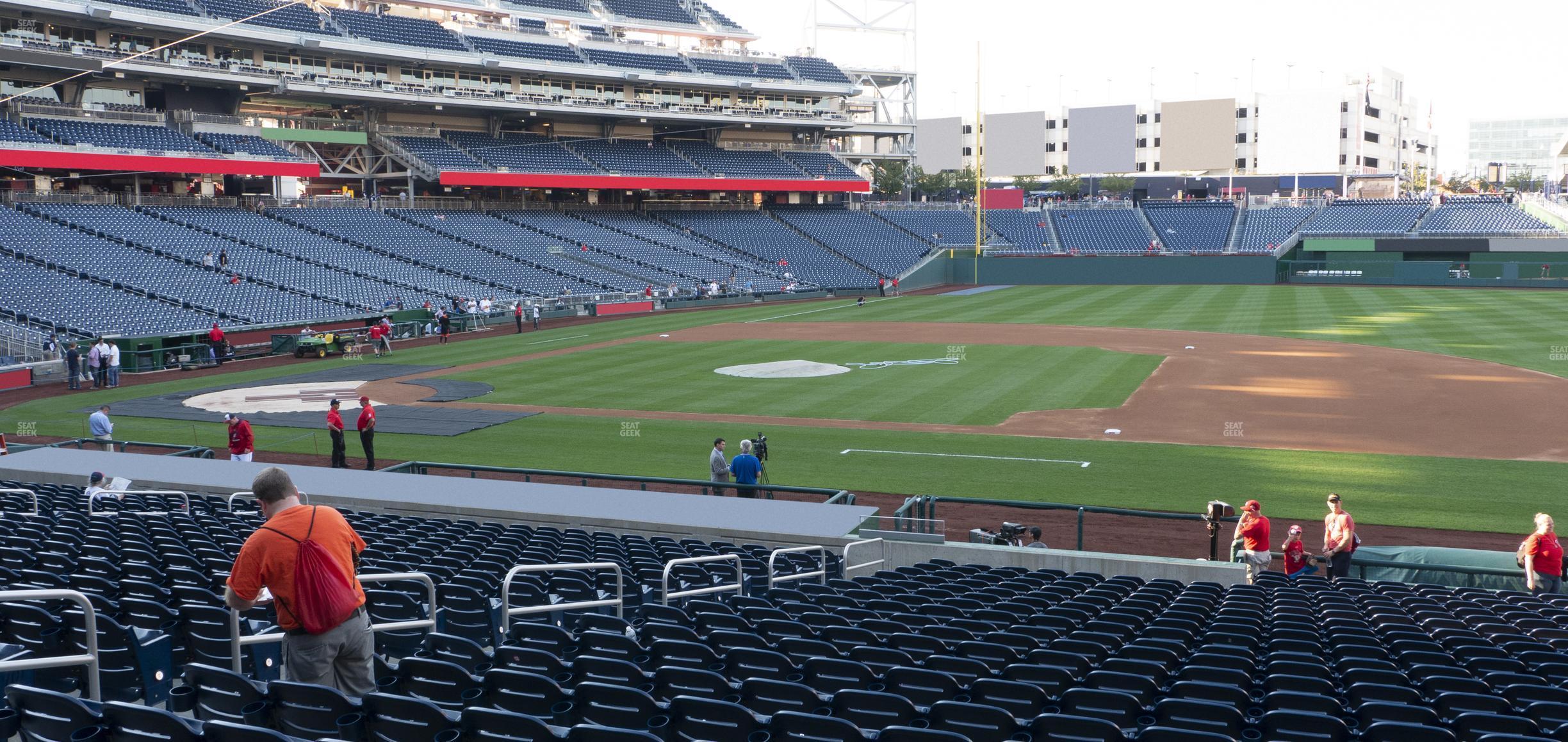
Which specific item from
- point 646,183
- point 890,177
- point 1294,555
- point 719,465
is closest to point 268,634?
point 719,465

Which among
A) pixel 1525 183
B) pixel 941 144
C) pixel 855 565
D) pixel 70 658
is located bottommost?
pixel 855 565

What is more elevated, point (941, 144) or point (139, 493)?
point (941, 144)

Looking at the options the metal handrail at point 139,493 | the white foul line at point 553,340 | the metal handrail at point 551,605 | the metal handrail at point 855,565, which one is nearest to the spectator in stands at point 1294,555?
the metal handrail at point 855,565

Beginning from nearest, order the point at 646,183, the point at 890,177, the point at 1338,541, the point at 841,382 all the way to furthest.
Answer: the point at 1338,541, the point at 841,382, the point at 646,183, the point at 890,177

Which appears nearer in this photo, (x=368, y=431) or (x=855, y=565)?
(x=855, y=565)

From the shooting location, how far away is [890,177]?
10819 cm

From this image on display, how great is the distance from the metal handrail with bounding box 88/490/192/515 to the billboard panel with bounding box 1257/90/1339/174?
113 metres

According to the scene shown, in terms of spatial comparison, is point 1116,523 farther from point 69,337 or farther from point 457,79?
point 457,79

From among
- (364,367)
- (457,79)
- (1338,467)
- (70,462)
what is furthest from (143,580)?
(457,79)

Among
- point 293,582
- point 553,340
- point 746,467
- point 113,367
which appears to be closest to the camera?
point 293,582

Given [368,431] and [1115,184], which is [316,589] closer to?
[368,431]

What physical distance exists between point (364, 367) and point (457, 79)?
128 ft

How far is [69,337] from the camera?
122ft

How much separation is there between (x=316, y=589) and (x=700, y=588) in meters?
5.77
